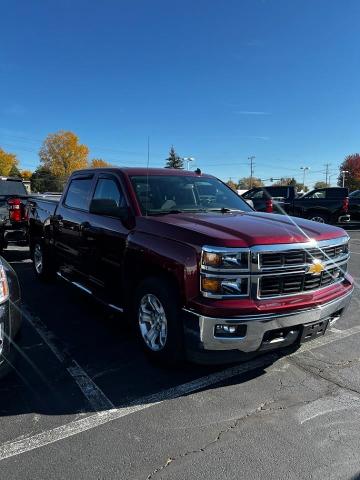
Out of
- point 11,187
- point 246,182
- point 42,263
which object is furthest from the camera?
point 246,182

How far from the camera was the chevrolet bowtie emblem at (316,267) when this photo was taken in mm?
3580

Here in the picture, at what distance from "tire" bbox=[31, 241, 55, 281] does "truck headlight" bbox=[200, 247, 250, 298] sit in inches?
173

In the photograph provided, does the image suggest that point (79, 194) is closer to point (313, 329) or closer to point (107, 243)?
point (107, 243)

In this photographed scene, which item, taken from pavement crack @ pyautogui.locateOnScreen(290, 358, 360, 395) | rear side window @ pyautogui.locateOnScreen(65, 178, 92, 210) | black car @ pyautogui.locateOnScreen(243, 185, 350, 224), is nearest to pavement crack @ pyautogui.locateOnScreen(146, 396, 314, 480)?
pavement crack @ pyautogui.locateOnScreen(290, 358, 360, 395)

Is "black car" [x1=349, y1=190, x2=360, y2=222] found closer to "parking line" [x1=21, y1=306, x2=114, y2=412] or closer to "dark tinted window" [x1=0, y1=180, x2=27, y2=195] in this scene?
"dark tinted window" [x1=0, y1=180, x2=27, y2=195]

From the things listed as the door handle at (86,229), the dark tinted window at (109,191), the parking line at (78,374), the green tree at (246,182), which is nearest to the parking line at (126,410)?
the parking line at (78,374)

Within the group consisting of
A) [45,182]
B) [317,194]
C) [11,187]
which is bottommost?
[317,194]

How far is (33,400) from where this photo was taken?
336 centimetres

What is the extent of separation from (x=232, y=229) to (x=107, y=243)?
1.65m

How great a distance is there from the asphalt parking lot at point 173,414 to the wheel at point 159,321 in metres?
0.24

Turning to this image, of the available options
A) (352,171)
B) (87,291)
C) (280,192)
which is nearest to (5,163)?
(352,171)

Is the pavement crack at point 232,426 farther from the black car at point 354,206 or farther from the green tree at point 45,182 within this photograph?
the green tree at point 45,182

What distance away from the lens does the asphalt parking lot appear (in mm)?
Result: 2607

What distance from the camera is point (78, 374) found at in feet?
12.5
